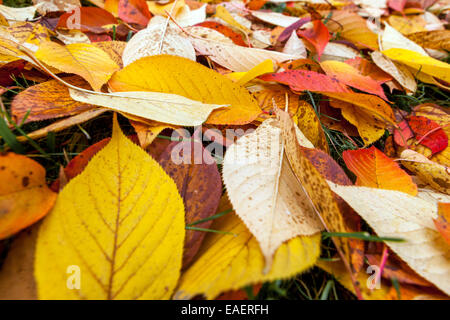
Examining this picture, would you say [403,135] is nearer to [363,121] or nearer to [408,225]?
[363,121]

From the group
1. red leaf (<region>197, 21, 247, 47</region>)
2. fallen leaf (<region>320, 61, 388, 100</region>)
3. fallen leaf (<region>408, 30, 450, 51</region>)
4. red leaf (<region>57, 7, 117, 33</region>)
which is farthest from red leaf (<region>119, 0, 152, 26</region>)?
fallen leaf (<region>408, 30, 450, 51</region>)

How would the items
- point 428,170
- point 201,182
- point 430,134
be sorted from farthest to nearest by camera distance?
point 430,134
point 428,170
point 201,182

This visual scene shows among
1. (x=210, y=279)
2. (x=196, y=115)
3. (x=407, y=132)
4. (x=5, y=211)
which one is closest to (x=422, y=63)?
(x=407, y=132)

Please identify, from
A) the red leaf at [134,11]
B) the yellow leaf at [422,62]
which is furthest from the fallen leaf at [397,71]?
the red leaf at [134,11]

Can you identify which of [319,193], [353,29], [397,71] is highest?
[353,29]

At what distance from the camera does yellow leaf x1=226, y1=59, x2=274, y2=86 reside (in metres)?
0.51

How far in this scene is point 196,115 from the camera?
457mm

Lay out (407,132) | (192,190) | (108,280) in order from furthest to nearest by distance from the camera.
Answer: (407,132) → (192,190) → (108,280)

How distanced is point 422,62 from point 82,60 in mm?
859

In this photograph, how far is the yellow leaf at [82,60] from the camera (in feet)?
1.61

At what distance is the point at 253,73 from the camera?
0.54m

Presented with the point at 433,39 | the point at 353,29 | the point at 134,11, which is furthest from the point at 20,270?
the point at 433,39
